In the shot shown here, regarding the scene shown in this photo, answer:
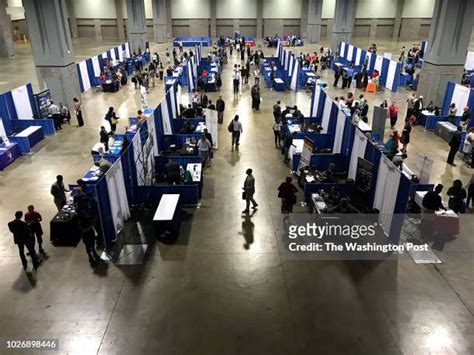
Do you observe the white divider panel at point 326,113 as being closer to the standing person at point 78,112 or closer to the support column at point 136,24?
the standing person at point 78,112

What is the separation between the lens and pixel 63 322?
6660 mm

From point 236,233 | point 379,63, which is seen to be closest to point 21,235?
point 236,233

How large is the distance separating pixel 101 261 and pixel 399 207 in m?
6.90

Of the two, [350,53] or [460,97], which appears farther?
[350,53]

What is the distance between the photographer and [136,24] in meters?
35.7

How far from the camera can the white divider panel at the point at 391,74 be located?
2388 centimetres

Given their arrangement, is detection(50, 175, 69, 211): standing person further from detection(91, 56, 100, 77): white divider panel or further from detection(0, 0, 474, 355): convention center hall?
detection(91, 56, 100, 77): white divider panel

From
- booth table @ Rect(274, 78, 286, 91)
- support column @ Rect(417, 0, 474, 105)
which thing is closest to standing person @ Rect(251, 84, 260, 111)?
booth table @ Rect(274, 78, 286, 91)

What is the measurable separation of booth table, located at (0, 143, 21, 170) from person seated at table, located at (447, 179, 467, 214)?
14.2 metres

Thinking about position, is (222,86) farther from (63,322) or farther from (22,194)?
(63,322)

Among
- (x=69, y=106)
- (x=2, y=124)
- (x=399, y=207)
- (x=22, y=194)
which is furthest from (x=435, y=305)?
(x=69, y=106)

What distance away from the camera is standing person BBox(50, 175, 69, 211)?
9.47 metres

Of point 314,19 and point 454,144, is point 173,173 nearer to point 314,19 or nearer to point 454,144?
point 454,144

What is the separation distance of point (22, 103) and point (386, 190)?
15189 millimetres
